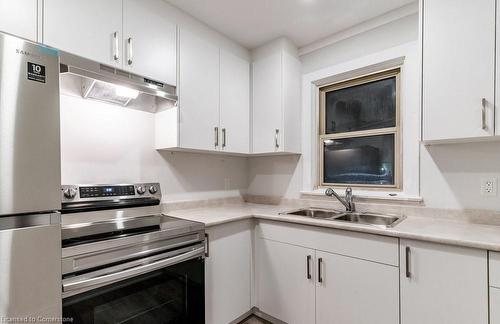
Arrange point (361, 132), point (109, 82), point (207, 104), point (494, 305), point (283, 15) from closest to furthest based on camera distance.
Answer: point (494, 305) < point (109, 82) < point (283, 15) < point (207, 104) < point (361, 132)

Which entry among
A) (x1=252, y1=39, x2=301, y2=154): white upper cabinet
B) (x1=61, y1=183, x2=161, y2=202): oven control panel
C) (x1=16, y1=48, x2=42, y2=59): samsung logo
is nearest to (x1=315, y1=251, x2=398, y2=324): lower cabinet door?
(x1=252, y1=39, x2=301, y2=154): white upper cabinet

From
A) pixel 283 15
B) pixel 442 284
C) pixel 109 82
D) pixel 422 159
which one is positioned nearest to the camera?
pixel 442 284

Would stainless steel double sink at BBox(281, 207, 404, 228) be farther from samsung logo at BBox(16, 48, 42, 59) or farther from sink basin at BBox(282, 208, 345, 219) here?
samsung logo at BBox(16, 48, 42, 59)

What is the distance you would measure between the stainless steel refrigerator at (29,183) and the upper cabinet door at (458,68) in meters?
1.94

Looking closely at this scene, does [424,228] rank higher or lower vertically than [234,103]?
lower

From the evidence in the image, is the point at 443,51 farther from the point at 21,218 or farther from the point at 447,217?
the point at 21,218

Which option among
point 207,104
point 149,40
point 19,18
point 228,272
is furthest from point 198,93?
point 228,272

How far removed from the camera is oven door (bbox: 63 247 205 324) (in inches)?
41.9

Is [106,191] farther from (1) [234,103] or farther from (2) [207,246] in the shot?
(1) [234,103]

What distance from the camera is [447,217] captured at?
5.59 feet

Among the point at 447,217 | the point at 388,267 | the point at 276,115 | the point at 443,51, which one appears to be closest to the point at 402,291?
the point at 388,267

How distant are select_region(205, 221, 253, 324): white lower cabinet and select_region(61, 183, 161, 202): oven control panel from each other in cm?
58

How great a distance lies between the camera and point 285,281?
1.86 m

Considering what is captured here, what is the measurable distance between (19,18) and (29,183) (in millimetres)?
857
